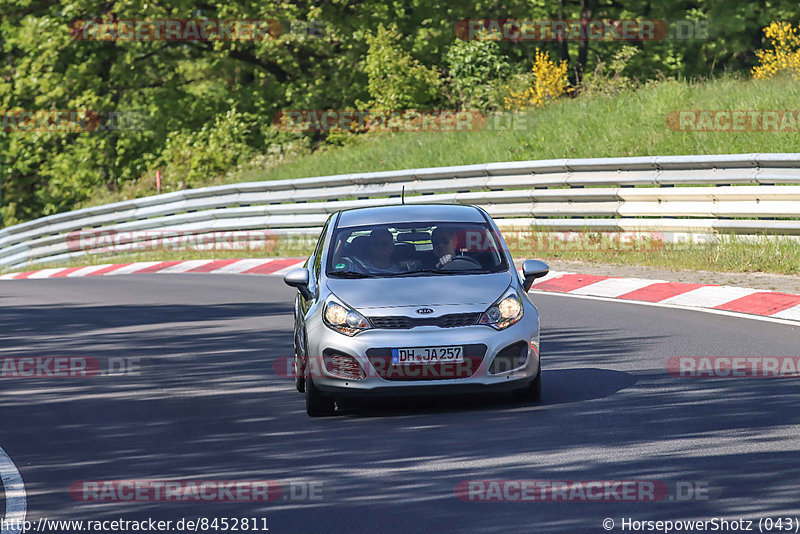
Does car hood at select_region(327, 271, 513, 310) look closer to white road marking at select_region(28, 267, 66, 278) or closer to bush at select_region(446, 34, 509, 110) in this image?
white road marking at select_region(28, 267, 66, 278)

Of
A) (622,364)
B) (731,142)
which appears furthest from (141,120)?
(622,364)

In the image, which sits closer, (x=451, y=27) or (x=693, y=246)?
(x=693, y=246)

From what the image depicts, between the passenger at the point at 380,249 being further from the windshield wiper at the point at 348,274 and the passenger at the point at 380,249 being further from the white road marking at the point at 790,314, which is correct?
the white road marking at the point at 790,314

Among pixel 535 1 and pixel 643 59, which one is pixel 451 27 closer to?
pixel 535 1

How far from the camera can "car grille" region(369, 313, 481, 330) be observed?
9227mm

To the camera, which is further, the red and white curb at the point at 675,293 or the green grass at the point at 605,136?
the green grass at the point at 605,136

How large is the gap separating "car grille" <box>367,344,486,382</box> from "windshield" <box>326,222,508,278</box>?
0.94 metres

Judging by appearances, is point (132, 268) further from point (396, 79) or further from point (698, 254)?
point (698, 254)

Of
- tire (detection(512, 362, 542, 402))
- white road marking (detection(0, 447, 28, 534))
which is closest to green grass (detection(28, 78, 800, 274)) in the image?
tire (detection(512, 362, 542, 402))

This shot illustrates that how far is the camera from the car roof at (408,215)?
10.6 m

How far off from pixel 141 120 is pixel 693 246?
99.3 ft

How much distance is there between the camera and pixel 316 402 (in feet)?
31.4

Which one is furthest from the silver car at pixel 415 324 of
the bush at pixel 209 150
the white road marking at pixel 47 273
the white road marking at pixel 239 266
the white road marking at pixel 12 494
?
the bush at pixel 209 150

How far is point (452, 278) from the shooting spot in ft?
32.2
